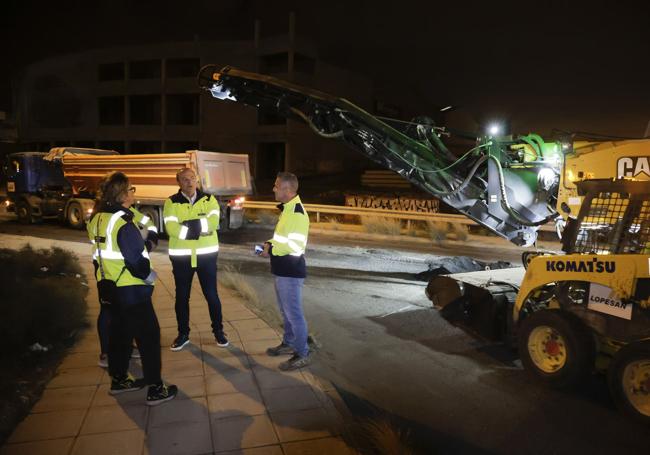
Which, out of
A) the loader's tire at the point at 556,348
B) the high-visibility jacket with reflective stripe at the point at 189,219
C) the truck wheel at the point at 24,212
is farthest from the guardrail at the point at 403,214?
the high-visibility jacket with reflective stripe at the point at 189,219

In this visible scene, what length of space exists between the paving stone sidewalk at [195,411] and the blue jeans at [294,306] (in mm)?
257

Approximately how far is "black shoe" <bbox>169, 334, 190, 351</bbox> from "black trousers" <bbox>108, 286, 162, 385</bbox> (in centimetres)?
114

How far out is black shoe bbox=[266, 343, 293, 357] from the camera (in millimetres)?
5281

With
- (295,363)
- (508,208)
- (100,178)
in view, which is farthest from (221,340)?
(100,178)

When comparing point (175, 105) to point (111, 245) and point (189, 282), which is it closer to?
point (189, 282)

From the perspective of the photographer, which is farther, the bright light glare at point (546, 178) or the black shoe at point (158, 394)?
the bright light glare at point (546, 178)

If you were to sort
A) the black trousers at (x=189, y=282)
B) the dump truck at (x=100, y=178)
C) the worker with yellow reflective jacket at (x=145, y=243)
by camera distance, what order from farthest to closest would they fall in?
the dump truck at (x=100, y=178) < the black trousers at (x=189, y=282) < the worker with yellow reflective jacket at (x=145, y=243)

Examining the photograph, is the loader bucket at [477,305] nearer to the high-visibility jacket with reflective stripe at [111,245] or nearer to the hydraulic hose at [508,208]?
the hydraulic hose at [508,208]

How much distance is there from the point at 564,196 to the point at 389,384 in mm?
3018

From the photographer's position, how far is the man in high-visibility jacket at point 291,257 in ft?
16.2

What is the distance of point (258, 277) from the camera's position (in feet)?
31.9

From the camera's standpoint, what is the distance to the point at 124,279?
4059 mm

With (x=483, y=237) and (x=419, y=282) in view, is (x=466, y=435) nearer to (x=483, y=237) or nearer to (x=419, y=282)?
(x=419, y=282)

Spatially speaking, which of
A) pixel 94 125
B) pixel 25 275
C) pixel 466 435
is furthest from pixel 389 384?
pixel 94 125
